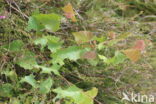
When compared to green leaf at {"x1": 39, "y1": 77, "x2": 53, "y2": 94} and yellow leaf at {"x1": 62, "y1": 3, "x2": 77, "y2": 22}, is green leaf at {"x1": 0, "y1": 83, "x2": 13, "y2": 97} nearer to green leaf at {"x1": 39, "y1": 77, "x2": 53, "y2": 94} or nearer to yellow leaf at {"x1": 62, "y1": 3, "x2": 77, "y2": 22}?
green leaf at {"x1": 39, "y1": 77, "x2": 53, "y2": 94}

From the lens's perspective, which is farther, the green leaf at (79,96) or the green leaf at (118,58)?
the green leaf at (118,58)

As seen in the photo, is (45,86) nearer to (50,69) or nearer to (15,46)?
(50,69)

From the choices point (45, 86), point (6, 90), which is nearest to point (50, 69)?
point (45, 86)

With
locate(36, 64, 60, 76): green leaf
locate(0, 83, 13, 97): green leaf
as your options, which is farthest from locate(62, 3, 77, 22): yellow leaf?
locate(0, 83, 13, 97): green leaf

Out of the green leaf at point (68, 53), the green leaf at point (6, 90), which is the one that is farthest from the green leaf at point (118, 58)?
the green leaf at point (6, 90)

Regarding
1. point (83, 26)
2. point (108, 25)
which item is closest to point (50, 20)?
point (83, 26)

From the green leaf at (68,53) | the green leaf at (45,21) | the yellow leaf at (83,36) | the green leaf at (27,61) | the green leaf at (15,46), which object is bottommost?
the green leaf at (27,61)

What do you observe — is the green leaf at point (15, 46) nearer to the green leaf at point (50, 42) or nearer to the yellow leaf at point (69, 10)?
the green leaf at point (50, 42)
